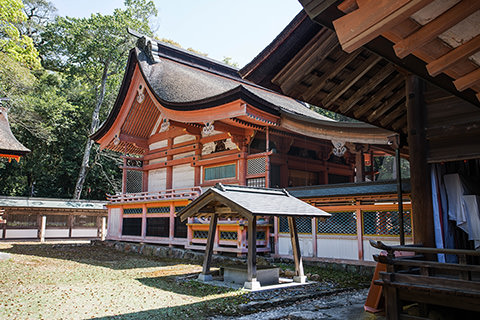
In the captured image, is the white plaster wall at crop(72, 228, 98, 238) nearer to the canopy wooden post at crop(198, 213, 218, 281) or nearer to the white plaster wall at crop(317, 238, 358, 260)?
the canopy wooden post at crop(198, 213, 218, 281)

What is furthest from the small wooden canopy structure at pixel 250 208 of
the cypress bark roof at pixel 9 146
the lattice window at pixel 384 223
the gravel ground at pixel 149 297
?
the cypress bark roof at pixel 9 146

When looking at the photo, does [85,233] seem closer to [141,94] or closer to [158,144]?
[158,144]

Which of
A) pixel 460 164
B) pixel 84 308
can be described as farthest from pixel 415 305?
pixel 84 308

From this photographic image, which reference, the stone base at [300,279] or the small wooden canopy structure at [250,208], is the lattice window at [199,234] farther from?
the stone base at [300,279]

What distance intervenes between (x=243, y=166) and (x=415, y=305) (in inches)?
340

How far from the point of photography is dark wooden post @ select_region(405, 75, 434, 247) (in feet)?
16.8

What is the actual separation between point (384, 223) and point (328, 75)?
5532 mm

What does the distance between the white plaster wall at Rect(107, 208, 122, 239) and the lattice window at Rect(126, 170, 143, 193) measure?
161 centimetres

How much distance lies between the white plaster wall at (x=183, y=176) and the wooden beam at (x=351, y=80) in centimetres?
1106

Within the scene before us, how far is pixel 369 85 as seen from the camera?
564 centimetres

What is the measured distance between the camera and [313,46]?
4.98 meters

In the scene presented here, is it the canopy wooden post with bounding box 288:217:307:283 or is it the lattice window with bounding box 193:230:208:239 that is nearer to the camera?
the canopy wooden post with bounding box 288:217:307:283

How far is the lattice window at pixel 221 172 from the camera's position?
14144mm

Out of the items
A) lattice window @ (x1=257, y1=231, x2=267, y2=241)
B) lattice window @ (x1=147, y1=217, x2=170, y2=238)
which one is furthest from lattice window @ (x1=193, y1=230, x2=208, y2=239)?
lattice window @ (x1=257, y1=231, x2=267, y2=241)
